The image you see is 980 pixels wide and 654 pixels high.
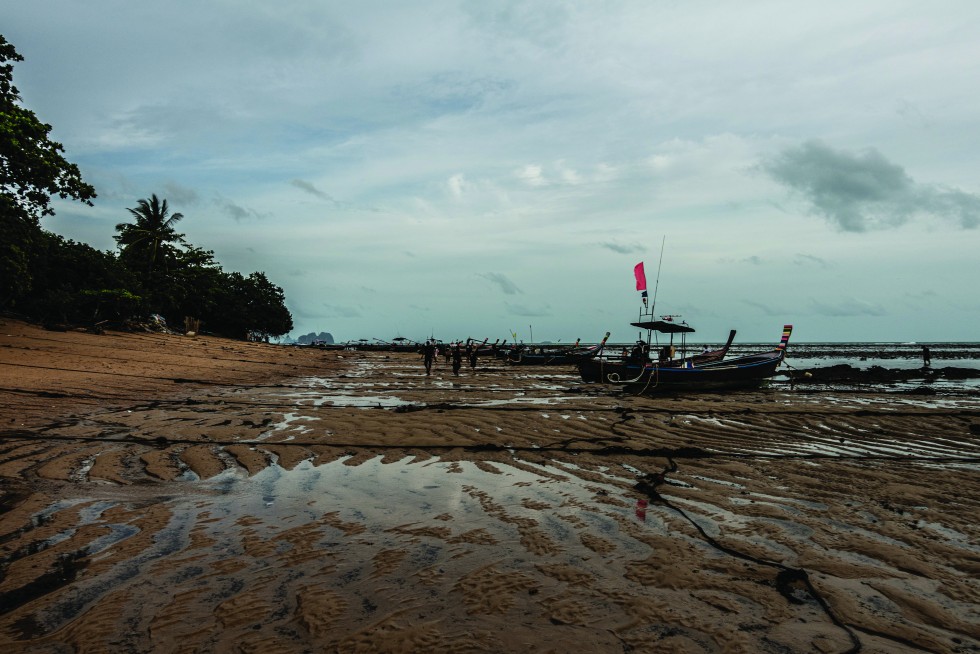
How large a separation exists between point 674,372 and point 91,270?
141 ft

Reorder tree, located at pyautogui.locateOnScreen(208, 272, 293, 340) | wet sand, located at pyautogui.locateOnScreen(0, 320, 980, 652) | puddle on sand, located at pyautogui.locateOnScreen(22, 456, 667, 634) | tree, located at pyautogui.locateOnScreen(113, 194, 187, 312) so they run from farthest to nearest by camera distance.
→ tree, located at pyautogui.locateOnScreen(208, 272, 293, 340) → tree, located at pyautogui.locateOnScreen(113, 194, 187, 312) → puddle on sand, located at pyautogui.locateOnScreen(22, 456, 667, 634) → wet sand, located at pyautogui.locateOnScreen(0, 320, 980, 652)

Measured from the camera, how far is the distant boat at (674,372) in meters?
22.5

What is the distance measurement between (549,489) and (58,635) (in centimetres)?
511

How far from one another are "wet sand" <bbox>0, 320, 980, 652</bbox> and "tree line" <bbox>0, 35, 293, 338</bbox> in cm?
1176

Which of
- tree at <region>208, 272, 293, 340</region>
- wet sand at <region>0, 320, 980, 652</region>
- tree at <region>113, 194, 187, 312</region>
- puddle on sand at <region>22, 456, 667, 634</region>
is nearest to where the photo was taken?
wet sand at <region>0, 320, 980, 652</region>

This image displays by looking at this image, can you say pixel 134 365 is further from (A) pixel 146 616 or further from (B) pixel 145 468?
(A) pixel 146 616

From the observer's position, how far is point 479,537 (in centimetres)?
524

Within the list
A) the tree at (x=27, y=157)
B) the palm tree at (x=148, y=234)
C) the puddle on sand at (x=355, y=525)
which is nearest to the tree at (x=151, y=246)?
the palm tree at (x=148, y=234)

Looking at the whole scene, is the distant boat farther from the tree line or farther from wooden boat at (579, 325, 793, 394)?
the tree line

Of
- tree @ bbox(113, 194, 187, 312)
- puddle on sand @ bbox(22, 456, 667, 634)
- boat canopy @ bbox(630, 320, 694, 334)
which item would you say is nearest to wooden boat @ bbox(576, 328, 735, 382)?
boat canopy @ bbox(630, 320, 694, 334)

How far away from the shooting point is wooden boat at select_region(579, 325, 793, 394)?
22.4 meters

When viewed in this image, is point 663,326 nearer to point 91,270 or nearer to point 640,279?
point 640,279

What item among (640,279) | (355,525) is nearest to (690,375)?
(640,279)

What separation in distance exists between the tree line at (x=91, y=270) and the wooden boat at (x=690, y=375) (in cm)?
2268
